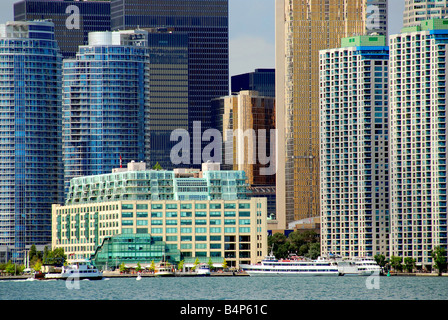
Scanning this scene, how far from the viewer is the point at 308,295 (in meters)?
196
